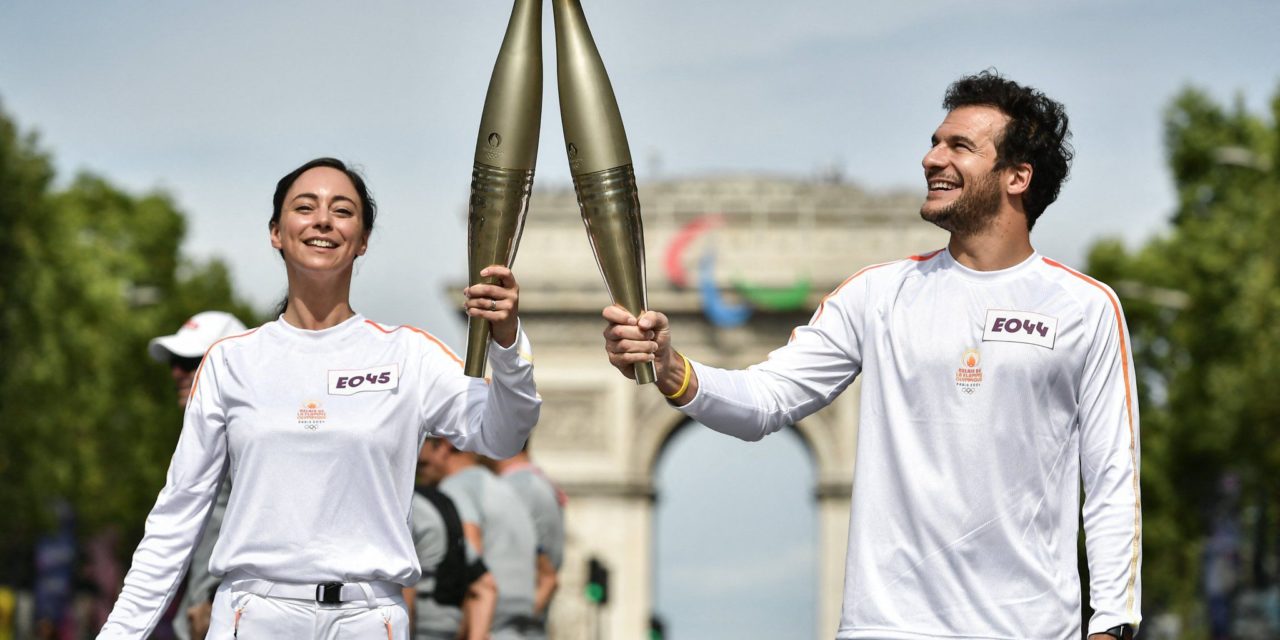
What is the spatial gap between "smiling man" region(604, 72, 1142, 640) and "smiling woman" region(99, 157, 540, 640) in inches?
25.7

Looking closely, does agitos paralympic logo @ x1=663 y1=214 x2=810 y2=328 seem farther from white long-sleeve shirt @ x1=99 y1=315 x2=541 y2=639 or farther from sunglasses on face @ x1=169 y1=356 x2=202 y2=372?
white long-sleeve shirt @ x1=99 y1=315 x2=541 y2=639

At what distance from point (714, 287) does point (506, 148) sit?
4274 cm

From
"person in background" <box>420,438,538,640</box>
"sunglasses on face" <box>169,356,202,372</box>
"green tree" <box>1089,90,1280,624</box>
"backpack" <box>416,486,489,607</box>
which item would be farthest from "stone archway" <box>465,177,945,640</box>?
"sunglasses on face" <box>169,356,202,372</box>

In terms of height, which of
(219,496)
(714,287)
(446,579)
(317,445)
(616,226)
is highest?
(714,287)

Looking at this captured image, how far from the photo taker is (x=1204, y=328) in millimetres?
37469

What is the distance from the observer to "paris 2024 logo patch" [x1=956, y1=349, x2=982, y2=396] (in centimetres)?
568

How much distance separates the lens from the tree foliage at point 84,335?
3300cm

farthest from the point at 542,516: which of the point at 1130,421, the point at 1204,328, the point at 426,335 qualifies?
the point at 1204,328

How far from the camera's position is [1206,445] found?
39844 millimetres

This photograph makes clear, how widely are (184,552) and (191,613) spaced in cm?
229

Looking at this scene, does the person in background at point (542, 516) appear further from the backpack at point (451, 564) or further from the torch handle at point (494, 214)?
the torch handle at point (494, 214)

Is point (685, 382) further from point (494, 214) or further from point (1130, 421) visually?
point (1130, 421)

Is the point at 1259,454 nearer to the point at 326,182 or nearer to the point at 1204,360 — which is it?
the point at 1204,360

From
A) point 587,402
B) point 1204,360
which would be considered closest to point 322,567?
point 1204,360
